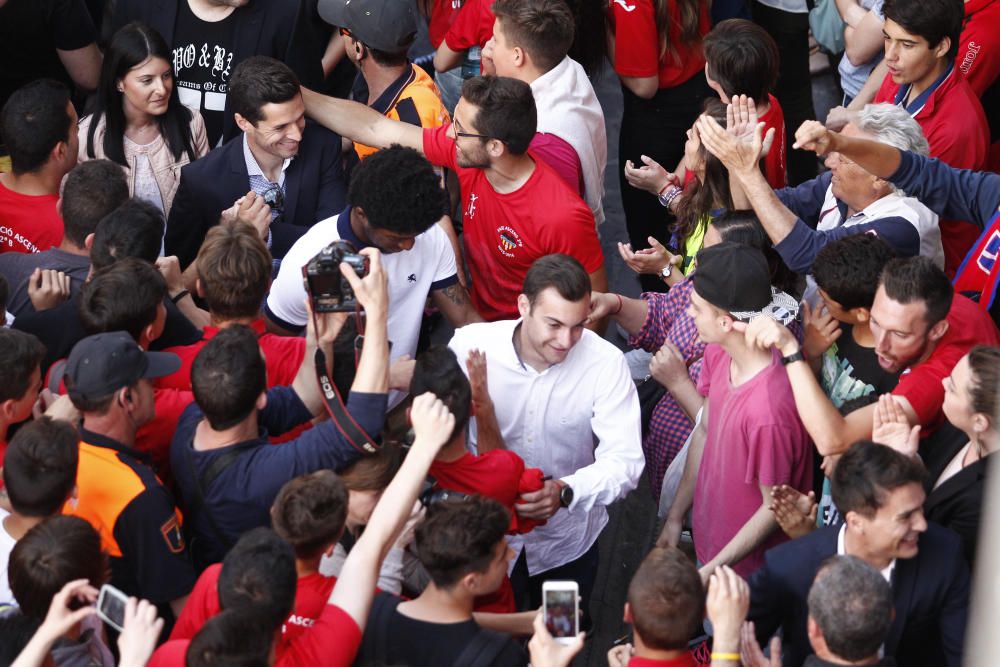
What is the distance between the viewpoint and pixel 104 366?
3.40m

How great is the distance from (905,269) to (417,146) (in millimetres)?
2105

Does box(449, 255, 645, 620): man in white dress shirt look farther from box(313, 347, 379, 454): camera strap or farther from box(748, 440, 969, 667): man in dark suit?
box(748, 440, 969, 667): man in dark suit

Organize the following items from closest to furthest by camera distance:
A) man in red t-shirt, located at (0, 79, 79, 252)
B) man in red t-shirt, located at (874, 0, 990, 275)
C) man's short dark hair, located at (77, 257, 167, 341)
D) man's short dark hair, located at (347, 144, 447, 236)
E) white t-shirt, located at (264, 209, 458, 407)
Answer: man's short dark hair, located at (77, 257, 167, 341), man's short dark hair, located at (347, 144, 447, 236), white t-shirt, located at (264, 209, 458, 407), man in red t-shirt, located at (0, 79, 79, 252), man in red t-shirt, located at (874, 0, 990, 275)

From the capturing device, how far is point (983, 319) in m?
3.91

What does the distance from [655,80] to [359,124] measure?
167cm

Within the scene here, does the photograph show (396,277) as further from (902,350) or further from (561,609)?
(902,350)

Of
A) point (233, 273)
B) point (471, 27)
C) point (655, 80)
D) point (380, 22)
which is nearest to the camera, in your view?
point (233, 273)

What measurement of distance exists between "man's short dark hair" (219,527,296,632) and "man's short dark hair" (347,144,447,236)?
54.6 inches

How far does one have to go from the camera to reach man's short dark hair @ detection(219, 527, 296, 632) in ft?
9.25

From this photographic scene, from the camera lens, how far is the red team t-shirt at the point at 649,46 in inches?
224

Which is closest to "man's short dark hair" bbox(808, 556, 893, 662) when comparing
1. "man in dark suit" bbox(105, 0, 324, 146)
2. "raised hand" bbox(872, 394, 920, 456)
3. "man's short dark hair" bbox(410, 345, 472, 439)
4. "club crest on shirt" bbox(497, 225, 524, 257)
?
"raised hand" bbox(872, 394, 920, 456)

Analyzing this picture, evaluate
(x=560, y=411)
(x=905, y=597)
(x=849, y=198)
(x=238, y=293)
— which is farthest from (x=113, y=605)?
(x=849, y=198)

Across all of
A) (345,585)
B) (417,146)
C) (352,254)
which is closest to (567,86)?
(417,146)

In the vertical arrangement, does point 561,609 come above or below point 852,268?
below
